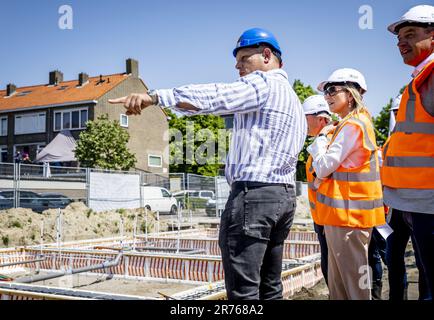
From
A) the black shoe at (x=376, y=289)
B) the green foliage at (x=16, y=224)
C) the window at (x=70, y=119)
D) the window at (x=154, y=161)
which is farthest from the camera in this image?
the window at (x=154, y=161)

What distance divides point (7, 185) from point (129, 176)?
5.79 m

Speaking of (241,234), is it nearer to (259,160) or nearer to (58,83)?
(259,160)

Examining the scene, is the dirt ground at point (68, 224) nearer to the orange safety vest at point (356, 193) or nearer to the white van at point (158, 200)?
the white van at point (158, 200)

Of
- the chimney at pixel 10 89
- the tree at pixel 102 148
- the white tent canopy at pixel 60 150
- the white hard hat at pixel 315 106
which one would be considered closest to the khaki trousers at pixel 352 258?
the white hard hat at pixel 315 106

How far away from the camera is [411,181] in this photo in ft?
9.07

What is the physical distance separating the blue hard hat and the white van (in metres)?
19.9

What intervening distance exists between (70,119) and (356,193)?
36.4 meters

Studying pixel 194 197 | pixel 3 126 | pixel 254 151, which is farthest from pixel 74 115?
pixel 254 151

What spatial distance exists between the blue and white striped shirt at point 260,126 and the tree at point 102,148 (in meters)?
29.2

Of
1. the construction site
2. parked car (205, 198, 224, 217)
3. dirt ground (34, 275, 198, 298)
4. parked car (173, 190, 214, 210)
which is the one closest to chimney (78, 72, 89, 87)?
parked car (173, 190, 214, 210)

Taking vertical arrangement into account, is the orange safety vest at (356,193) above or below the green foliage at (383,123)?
below

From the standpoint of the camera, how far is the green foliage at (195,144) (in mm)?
44125

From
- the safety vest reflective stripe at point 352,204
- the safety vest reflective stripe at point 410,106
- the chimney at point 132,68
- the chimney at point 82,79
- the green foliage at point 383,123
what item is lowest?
the safety vest reflective stripe at point 352,204

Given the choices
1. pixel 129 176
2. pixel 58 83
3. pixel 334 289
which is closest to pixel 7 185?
pixel 129 176
